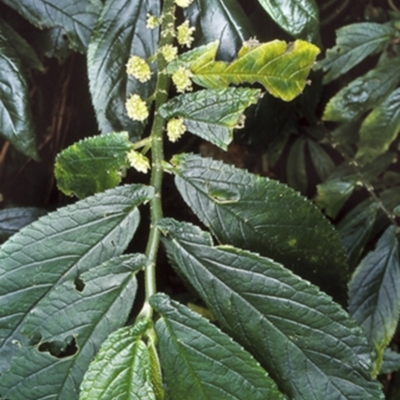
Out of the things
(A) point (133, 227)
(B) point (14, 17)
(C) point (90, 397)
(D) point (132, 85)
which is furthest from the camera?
(B) point (14, 17)

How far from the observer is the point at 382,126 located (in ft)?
3.27

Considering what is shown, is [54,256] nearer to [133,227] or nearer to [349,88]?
[133,227]

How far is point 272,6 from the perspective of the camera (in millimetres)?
674

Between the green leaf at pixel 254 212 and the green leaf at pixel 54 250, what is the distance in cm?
7

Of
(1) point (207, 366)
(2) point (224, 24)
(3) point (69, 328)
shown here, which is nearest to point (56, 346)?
(3) point (69, 328)

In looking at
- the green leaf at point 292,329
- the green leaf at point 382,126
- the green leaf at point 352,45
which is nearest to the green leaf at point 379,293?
the green leaf at point 382,126

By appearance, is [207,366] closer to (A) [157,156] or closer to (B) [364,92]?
(A) [157,156]

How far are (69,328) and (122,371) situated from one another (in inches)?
3.0

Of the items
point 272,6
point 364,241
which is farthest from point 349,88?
point 272,6

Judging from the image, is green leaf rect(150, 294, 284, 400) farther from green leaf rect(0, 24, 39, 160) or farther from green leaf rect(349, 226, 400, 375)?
green leaf rect(349, 226, 400, 375)

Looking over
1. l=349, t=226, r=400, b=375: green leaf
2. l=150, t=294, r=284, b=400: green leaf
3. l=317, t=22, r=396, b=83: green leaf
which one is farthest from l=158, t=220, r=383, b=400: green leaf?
l=317, t=22, r=396, b=83: green leaf

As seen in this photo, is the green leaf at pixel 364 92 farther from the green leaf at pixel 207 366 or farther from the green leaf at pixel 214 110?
the green leaf at pixel 207 366

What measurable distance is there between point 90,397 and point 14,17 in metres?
0.56

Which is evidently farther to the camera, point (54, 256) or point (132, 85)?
point (132, 85)
